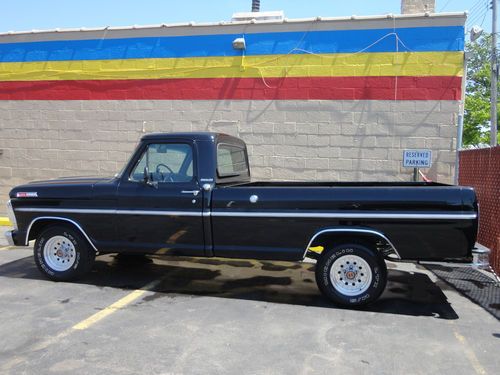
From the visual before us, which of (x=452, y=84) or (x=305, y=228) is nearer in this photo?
(x=305, y=228)

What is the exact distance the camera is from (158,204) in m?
5.96

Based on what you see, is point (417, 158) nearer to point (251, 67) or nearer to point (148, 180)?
point (251, 67)

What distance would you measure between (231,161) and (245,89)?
3.70m

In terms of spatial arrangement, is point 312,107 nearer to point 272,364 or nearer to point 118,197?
point 118,197

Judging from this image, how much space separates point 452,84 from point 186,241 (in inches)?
237

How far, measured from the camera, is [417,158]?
29.9 ft

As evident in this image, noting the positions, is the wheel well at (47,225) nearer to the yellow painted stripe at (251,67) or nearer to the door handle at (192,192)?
the door handle at (192,192)

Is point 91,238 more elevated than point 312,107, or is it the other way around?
point 312,107

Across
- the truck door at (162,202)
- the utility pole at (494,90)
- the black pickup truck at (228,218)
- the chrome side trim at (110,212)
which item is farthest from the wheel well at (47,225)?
the utility pole at (494,90)

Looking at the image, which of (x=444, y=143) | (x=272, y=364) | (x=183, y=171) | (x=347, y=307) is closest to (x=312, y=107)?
(x=444, y=143)

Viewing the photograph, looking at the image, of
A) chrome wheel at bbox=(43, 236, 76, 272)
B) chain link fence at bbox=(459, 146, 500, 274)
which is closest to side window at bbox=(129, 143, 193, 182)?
chrome wheel at bbox=(43, 236, 76, 272)

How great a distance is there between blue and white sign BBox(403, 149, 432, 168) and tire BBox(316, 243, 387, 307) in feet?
13.7

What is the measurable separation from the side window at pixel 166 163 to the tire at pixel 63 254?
1157 mm

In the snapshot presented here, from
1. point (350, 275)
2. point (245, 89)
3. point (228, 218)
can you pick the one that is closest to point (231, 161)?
point (228, 218)
